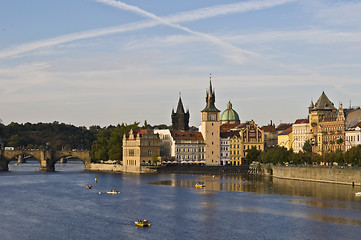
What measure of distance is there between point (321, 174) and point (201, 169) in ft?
170

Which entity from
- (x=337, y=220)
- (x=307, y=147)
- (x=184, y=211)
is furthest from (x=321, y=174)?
(x=337, y=220)

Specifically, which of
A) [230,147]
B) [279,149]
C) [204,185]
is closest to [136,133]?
[230,147]

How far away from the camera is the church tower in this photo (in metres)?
193

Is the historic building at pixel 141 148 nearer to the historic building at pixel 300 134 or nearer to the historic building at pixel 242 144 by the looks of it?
the historic building at pixel 242 144

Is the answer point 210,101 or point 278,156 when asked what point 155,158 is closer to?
point 210,101

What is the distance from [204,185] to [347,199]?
117ft

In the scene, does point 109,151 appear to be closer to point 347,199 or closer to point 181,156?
point 181,156

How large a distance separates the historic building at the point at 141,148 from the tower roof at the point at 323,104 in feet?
141

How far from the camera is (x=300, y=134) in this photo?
181125 mm

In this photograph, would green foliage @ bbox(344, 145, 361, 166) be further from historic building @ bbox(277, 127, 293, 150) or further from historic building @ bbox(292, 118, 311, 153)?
historic building @ bbox(277, 127, 293, 150)

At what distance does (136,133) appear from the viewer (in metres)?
192

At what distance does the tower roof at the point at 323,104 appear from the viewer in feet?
552

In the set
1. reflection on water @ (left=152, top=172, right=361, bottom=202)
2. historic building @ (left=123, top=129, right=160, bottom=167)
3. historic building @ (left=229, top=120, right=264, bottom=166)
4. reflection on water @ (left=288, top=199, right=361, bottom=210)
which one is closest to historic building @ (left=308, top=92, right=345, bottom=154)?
reflection on water @ (left=152, top=172, right=361, bottom=202)

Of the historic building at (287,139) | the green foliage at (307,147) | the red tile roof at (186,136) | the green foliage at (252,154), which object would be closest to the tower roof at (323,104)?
the green foliage at (307,147)
